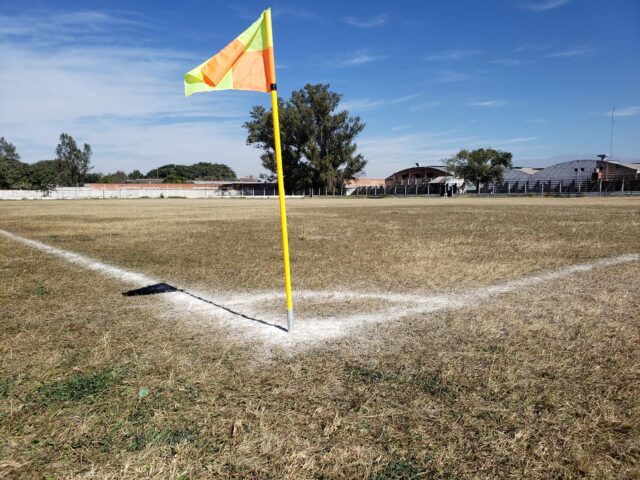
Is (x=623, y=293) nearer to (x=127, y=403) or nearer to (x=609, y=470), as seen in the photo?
(x=609, y=470)

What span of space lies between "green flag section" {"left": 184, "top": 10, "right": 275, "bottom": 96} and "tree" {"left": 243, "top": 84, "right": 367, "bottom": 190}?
73.7 metres

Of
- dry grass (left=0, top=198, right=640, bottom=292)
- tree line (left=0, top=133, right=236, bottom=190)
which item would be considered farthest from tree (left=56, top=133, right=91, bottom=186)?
dry grass (left=0, top=198, right=640, bottom=292)

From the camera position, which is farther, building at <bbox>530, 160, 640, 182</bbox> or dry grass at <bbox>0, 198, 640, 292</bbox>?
building at <bbox>530, 160, 640, 182</bbox>

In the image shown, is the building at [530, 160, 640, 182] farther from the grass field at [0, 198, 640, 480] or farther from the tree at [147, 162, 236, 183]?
the tree at [147, 162, 236, 183]

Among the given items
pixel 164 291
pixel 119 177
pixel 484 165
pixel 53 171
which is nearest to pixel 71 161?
pixel 53 171

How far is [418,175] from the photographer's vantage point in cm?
9906

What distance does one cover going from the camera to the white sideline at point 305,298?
4621 mm

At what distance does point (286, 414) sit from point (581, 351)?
2716 millimetres

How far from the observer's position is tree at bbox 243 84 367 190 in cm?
7731

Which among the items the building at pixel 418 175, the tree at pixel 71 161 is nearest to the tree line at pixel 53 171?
the tree at pixel 71 161

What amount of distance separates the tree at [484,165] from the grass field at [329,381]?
72993mm

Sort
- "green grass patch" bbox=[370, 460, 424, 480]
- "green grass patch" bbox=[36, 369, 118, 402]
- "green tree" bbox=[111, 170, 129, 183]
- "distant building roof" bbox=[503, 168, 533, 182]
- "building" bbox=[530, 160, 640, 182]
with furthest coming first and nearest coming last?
"green tree" bbox=[111, 170, 129, 183]
"distant building roof" bbox=[503, 168, 533, 182]
"building" bbox=[530, 160, 640, 182]
"green grass patch" bbox=[36, 369, 118, 402]
"green grass patch" bbox=[370, 460, 424, 480]

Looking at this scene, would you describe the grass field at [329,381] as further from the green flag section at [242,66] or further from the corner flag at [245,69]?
the green flag section at [242,66]

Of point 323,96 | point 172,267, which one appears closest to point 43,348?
point 172,267
